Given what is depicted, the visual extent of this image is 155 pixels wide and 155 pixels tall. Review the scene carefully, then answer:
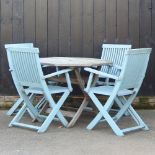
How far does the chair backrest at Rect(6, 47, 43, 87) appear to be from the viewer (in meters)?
5.63

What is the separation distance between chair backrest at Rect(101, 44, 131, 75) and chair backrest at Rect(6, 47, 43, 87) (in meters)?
1.48

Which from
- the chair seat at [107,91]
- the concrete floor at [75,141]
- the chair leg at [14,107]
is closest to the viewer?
the concrete floor at [75,141]

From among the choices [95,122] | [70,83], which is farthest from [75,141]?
[70,83]

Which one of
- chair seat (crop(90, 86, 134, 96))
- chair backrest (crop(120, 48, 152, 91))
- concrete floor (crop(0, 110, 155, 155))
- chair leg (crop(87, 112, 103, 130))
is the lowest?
concrete floor (crop(0, 110, 155, 155))

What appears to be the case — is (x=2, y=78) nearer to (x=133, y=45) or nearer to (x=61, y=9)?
(x=61, y=9)

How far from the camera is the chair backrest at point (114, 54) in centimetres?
683

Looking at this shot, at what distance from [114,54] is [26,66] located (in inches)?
67.1

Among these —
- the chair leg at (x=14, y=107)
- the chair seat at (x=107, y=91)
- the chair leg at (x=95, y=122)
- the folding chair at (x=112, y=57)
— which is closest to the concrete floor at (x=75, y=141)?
the chair leg at (x=95, y=122)

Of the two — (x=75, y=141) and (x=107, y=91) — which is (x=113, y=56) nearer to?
(x=107, y=91)

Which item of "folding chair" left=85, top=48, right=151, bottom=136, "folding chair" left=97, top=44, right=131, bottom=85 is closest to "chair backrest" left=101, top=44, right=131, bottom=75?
"folding chair" left=97, top=44, right=131, bottom=85

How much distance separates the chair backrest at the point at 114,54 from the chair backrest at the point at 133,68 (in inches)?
35.1

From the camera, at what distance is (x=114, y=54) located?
6.96 m

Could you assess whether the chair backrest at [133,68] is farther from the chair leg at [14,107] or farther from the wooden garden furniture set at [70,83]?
the chair leg at [14,107]

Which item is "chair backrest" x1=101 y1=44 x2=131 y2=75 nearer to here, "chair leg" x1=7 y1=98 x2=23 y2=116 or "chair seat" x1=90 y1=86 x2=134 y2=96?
"chair seat" x1=90 y1=86 x2=134 y2=96
